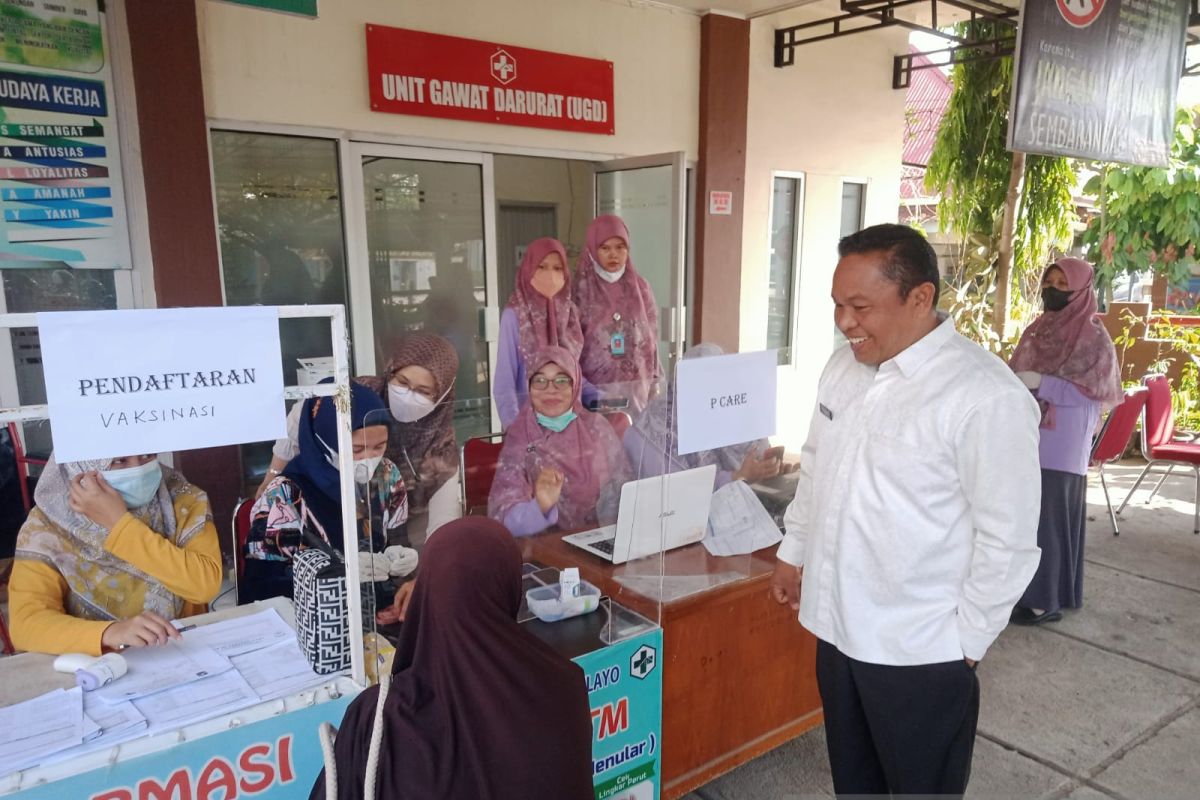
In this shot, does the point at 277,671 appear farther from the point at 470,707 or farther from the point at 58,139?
the point at 58,139

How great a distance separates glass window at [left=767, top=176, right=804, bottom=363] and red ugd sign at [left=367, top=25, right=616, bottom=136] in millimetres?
1608

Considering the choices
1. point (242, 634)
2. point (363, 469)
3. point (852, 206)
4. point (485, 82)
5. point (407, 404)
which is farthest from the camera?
point (852, 206)

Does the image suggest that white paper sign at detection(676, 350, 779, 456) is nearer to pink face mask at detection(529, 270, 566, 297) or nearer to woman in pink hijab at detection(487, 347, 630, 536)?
woman in pink hijab at detection(487, 347, 630, 536)

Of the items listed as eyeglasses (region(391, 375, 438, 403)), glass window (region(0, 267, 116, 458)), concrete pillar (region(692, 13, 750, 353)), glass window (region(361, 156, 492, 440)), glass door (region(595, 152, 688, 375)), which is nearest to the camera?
eyeglasses (region(391, 375, 438, 403))

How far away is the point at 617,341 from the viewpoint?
12.3 ft

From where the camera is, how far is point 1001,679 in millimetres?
2904

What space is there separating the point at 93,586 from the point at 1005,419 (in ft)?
6.11

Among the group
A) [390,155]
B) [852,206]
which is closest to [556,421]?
[390,155]

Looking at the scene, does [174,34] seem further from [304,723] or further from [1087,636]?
[1087,636]

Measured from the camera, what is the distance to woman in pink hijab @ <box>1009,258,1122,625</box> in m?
3.24

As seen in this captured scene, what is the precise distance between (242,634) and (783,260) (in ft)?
16.0

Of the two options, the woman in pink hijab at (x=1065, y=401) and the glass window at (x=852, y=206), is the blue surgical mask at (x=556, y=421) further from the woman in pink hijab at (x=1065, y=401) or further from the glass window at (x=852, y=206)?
the glass window at (x=852, y=206)

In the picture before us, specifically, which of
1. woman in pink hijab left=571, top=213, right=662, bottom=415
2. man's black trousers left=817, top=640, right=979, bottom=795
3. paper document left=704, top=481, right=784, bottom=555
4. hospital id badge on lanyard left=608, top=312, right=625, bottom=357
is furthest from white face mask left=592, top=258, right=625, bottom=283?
man's black trousers left=817, top=640, right=979, bottom=795

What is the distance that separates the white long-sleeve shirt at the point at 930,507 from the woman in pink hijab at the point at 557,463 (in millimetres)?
776
